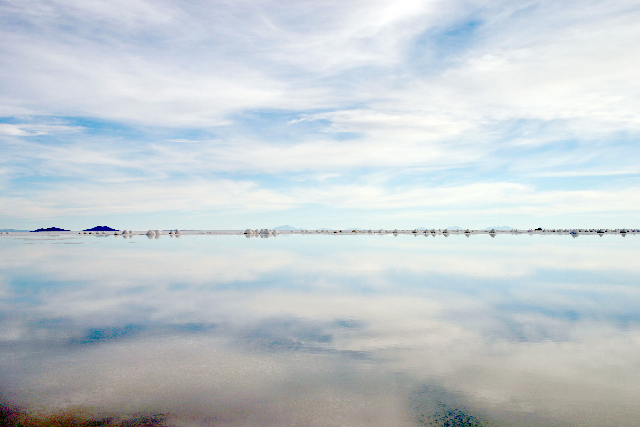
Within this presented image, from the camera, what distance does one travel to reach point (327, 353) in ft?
34.3

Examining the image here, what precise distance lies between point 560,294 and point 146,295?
20.4 meters

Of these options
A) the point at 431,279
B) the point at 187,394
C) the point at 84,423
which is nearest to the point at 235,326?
the point at 187,394

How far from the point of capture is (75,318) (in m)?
14.9

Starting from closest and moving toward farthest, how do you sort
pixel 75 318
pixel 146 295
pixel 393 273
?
pixel 75 318
pixel 146 295
pixel 393 273

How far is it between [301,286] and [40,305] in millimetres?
11996

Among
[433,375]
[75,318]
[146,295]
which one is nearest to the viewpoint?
[433,375]

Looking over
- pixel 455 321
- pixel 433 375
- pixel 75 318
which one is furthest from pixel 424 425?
pixel 75 318

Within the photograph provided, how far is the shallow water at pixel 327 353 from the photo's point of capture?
7.38 meters

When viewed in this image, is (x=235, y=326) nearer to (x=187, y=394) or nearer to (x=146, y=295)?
(x=187, y=394)

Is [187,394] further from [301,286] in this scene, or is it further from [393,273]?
[393,273]

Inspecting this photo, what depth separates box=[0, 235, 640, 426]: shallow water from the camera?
24.2ft

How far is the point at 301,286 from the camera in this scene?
2198 centimetres

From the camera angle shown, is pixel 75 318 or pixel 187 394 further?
pixel 75 318

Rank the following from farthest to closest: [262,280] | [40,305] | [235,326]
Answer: [262,280]
[40,305]
[235,326]
